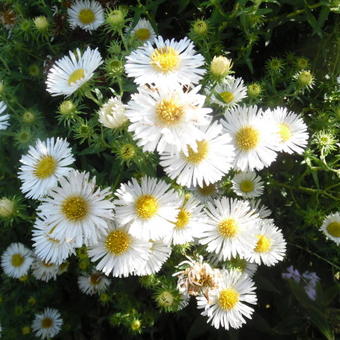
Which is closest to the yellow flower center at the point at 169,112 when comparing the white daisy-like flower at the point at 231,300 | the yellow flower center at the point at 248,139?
the yellow flower center at the point at 248,139

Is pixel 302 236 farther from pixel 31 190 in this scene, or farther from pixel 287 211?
pixel 31 190

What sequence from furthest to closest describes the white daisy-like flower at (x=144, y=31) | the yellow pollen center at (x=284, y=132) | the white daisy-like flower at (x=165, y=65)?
the white daisy-like flower at (x=144, y=31) < the yellow pollen center at (x=284, y=132) < the white daisy-like flower at (x=165, y=65)

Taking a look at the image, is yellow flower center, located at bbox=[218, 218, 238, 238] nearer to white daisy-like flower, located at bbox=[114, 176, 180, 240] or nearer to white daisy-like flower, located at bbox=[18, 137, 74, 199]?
white daisy-like flower, located at bbox=[114, 176, 180, 240]

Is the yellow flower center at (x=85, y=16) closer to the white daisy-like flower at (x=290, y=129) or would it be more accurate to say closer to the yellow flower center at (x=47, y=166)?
the yellow flower center at (x=47, y=166)

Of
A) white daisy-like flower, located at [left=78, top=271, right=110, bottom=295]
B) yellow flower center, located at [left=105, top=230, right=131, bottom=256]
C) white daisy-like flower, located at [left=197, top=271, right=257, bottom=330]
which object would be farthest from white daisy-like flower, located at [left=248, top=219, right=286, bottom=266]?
white daisy-like flower, located at [left=78, top=271, right=110, bottom=295]

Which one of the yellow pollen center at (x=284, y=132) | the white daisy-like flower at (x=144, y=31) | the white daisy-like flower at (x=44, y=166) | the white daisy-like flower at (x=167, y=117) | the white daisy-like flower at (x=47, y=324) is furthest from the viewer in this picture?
the white daisy-like flower at (x=47, y=324)

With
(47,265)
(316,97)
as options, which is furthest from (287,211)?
(47,265)
